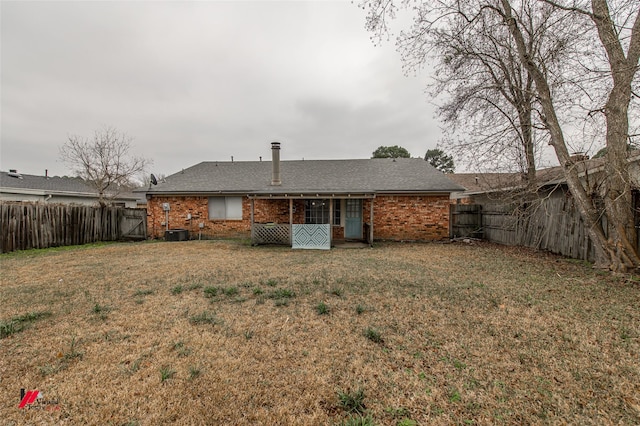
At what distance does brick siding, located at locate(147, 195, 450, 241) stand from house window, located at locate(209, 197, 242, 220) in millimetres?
204

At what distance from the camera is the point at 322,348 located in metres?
3.12

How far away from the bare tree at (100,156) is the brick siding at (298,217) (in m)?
4.80

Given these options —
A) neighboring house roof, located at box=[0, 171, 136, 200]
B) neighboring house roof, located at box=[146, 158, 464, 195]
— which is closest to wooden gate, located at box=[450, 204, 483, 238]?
neighboring house roof, located at box=[146, 158, 464, 195]

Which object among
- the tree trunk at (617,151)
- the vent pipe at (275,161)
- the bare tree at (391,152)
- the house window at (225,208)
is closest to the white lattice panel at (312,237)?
the vent pipe at (275,161)

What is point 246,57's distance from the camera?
12305mm

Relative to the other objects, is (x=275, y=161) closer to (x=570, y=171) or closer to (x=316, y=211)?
(x=316, y=211)

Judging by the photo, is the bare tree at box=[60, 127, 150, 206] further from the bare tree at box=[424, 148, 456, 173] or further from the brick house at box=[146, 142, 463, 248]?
the bare tree at box=[424, 148, 456, 173]

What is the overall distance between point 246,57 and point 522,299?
517 inches

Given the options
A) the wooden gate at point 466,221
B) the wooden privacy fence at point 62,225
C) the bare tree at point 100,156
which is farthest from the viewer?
the bare tree at point 100,156

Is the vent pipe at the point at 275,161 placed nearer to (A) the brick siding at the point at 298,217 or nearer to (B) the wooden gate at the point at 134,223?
(A) the brick siding at the point at 298,217

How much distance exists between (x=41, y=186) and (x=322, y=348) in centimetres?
2383

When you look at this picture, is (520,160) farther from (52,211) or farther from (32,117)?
(32,117)

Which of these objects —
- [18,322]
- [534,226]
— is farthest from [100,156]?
[534,226]

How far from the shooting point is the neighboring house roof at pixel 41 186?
1642 cm
